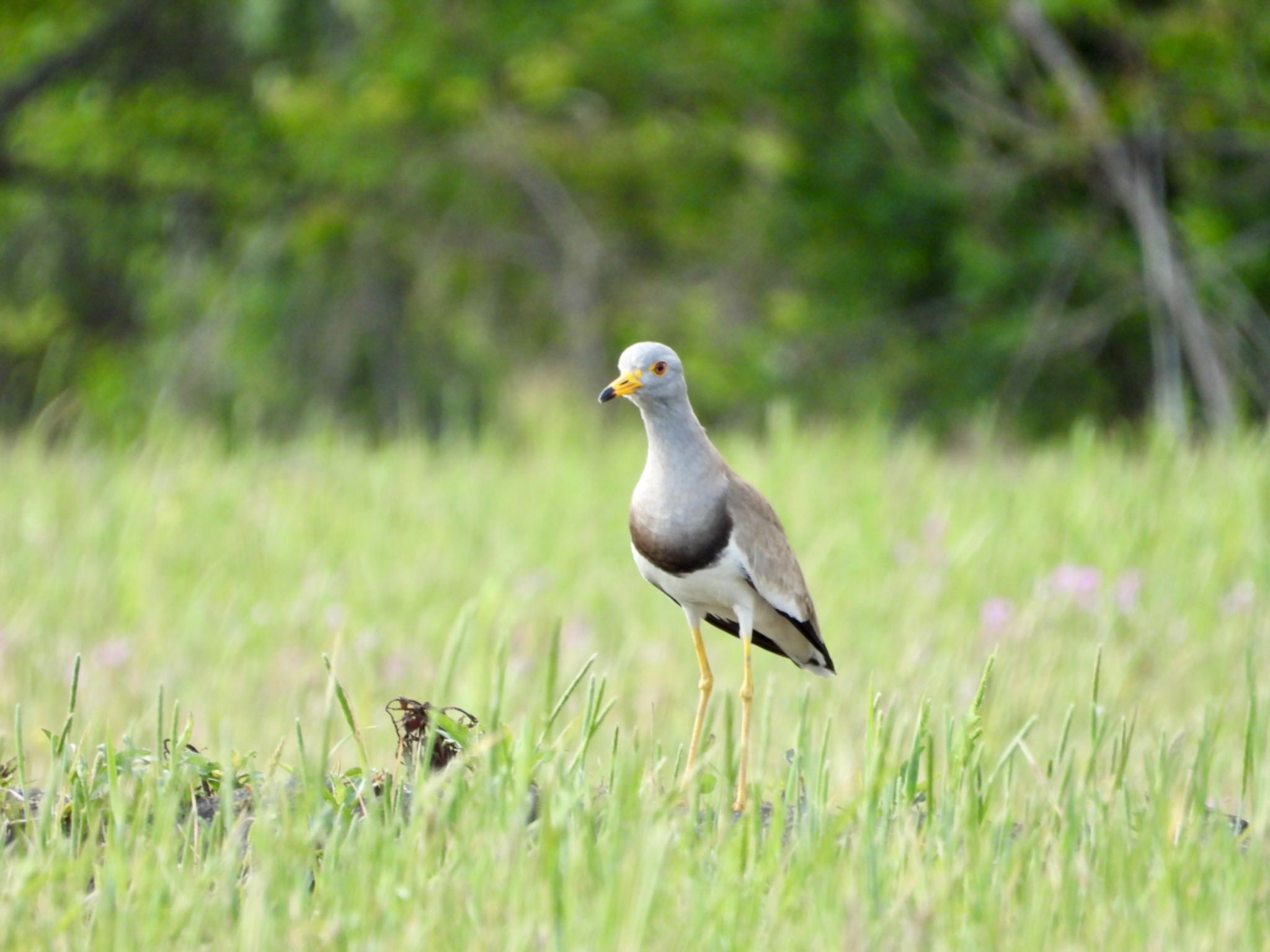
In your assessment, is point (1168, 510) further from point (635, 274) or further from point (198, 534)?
point (635, 274)

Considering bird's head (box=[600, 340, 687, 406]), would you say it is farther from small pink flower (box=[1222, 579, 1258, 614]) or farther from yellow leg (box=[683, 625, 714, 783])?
small pink flower (box=[1222, 579, 1258, 614])

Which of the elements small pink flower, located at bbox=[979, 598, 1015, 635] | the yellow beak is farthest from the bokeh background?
the yellow beak

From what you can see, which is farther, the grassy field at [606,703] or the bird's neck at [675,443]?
the bird's neck at [675,443]

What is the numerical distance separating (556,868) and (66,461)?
21.0ft

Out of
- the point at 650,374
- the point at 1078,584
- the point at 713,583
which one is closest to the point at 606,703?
the point at 1078,584

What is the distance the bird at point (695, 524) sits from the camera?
254 cm

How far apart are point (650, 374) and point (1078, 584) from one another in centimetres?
342

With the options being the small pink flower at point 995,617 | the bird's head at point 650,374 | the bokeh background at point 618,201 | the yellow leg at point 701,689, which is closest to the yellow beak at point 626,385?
the bird's head at point 650,374

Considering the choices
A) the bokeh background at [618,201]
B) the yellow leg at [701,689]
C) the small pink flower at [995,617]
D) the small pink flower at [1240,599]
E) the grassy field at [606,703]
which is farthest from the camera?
the bokeh background at [618,201]

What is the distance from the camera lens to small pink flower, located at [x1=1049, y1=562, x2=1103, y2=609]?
545cm

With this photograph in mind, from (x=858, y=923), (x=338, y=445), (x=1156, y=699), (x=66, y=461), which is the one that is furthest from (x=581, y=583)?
(x=858, y=923)

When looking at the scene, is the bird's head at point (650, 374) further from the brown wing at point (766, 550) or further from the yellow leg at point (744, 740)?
the yellow leg at point (744, 740)

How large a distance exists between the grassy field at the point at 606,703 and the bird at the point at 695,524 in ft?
0.72

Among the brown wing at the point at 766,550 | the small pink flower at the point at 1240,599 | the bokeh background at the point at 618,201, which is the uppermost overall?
the bokeh background at the point at 618,201
